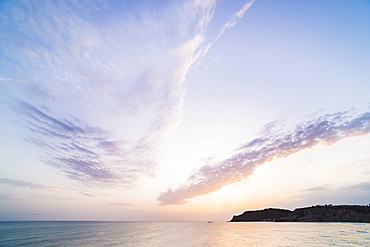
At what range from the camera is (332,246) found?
49094 mm

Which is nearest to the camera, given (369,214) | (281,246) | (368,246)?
(368,246)

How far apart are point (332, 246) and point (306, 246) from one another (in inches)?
246

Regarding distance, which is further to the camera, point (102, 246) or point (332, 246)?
point (102, 246)

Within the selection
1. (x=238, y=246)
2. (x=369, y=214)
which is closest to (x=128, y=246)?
(x=238, y=246)

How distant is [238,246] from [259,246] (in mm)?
5511

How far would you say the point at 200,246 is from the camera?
53188 mm

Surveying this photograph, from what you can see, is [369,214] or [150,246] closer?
[150,246]

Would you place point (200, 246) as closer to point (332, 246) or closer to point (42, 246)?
point (332, 246)

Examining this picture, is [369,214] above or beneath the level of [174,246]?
above

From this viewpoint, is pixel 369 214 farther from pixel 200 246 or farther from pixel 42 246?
pixel 42 246

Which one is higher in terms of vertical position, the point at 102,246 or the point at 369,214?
the point at 369,214

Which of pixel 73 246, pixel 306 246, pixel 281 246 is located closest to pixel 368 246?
pixel 306 246

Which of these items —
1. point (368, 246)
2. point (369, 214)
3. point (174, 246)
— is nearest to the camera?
point (368, 246)

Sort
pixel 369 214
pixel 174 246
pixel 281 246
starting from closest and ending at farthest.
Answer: pixel 281 246, pixel 174 246, pixel 369 214
